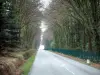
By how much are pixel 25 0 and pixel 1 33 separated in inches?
827

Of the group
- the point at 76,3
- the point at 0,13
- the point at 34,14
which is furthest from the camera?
the point at 34,14

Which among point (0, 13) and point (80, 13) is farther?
point (80, 13)

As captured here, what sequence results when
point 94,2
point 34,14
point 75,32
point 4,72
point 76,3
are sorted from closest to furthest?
point 4,72
point 94,2
point 76,3
point 34,14
point 75,32

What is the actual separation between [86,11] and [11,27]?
Result: 1835cm

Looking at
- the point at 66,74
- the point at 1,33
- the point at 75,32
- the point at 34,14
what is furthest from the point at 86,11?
the point at 75,32

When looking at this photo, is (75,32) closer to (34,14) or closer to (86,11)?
(34,14)

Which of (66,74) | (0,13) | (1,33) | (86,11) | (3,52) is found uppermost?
(86,11)

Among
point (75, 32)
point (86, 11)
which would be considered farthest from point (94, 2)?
point (75, 32)

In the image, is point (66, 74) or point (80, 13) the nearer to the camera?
point (66, 74)

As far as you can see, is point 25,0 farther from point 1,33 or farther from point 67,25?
point 67,25

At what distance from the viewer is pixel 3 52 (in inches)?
749

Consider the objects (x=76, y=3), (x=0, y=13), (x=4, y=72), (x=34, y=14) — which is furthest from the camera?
(x=34, y=14)

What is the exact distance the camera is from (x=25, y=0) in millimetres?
37250

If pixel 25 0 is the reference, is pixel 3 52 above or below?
below
